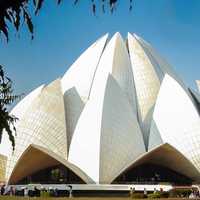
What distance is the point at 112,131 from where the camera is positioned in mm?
28562

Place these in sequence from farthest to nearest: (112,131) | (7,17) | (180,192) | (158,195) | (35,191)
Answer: (112,131), (35,191), (180,192), (158,195), (7,17)

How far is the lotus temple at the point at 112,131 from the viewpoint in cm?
2812

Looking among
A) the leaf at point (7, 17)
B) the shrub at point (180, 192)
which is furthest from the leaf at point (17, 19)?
the shrub at point (180, 192)

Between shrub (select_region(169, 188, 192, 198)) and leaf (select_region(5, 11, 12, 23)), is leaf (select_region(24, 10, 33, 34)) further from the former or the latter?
shrub (select_region(169, 188, 192, 198))

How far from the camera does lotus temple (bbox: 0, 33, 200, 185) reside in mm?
28125

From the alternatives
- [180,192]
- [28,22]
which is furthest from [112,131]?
[28,22]

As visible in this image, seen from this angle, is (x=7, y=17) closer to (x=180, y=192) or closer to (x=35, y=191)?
(x=180, y=192)

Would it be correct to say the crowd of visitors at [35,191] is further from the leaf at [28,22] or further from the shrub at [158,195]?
the leaf at [28,22]

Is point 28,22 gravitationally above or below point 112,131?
below

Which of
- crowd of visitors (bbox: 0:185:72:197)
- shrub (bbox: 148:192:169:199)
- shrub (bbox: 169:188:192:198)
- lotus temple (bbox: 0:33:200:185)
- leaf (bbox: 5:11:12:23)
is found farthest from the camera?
lotus temple (bbox: 0:33:200:185)

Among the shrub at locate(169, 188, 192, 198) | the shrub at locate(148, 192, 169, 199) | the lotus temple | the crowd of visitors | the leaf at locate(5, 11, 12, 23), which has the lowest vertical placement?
the shrub at locate(148, 192, 169, 199)

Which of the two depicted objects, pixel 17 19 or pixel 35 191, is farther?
pixel 35 191

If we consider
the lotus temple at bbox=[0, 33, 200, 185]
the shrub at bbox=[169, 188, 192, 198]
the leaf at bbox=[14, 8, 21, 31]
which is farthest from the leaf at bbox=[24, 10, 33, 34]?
the lotus temple at bbox=[0, 33, 200, 185]

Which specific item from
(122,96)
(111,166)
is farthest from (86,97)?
(111,166)
